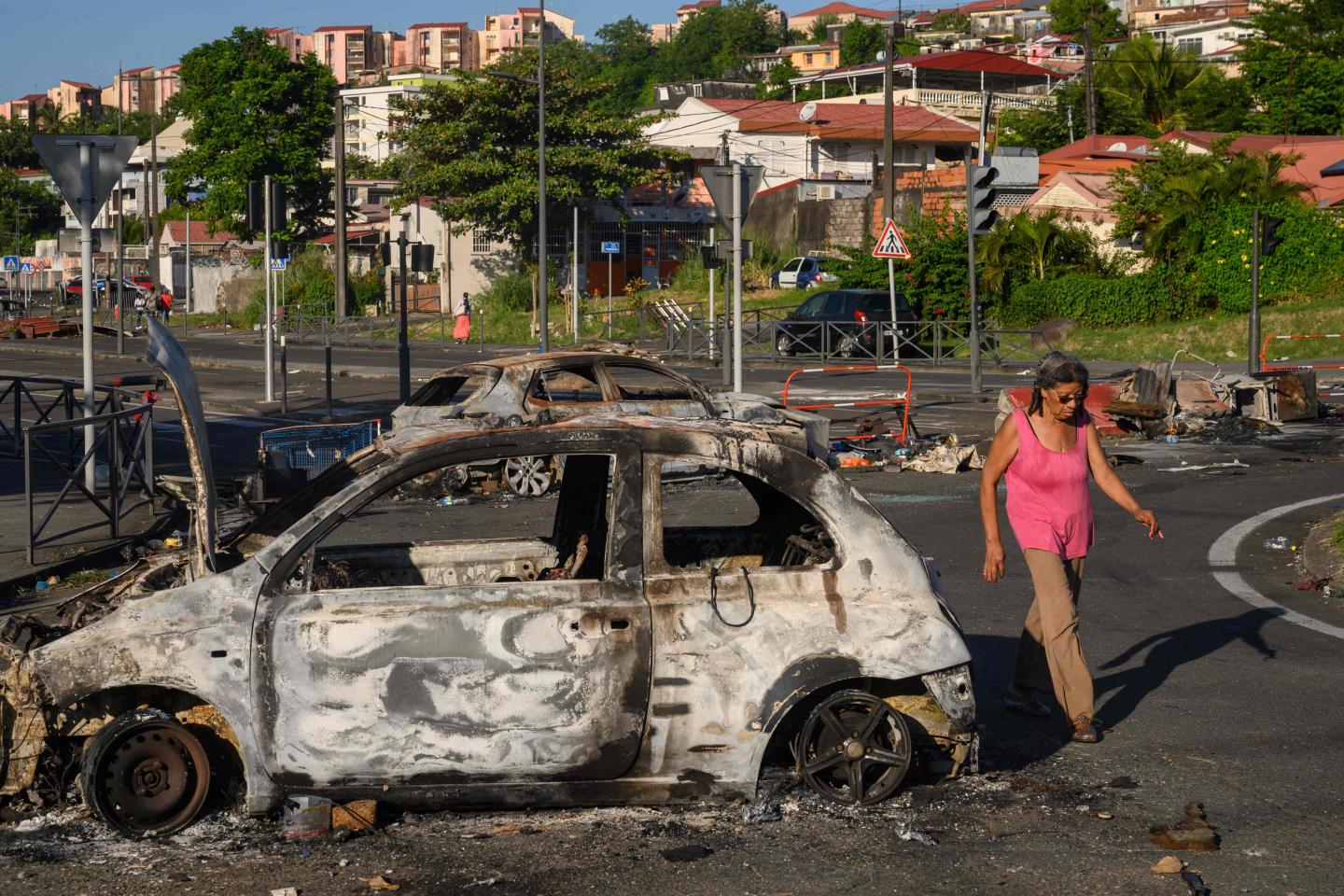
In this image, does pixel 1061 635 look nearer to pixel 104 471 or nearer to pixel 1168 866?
pixel 1168 866

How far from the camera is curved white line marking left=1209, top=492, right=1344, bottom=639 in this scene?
9.12 meters

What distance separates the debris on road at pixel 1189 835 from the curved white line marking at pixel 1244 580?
3.74 metres

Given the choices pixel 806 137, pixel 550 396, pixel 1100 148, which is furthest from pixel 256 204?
pixel 806 137

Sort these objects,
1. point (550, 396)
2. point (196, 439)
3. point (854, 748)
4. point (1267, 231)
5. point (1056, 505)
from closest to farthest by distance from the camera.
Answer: point (854, 748)
point (196, 439)
point (1056, 505)
point (550, 396)
point (1267, 231)

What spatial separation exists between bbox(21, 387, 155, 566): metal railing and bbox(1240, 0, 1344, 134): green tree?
2071 inches

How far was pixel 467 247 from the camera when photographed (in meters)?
61.6

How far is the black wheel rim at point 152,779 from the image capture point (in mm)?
5270

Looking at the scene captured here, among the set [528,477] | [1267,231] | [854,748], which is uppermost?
[1267,231]

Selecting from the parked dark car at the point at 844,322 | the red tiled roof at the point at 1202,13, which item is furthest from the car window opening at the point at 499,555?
the red tiled roof at the point at 1202,13

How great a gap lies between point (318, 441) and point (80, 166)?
337 centimetres

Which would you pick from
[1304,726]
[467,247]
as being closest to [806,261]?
[467,247]

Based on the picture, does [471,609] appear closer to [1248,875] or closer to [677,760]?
[677,760]

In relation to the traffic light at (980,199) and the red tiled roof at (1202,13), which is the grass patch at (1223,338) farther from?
the red tiled roof at (1202,13)

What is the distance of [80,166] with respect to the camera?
1381 cm
